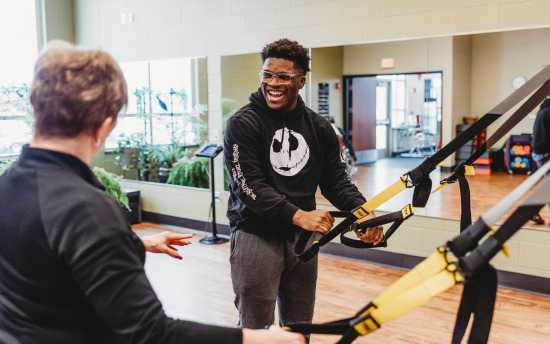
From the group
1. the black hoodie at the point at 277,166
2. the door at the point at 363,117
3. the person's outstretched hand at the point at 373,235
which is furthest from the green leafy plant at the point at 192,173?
the door at the point at 363,117

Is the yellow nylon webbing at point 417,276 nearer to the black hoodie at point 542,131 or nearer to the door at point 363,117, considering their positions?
the black hoodie at point 542,131

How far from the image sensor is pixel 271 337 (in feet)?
3.42

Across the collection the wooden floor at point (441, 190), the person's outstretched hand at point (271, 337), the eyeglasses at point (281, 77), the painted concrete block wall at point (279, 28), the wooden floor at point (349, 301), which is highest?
the painted concrete block wall at point (279, 28)

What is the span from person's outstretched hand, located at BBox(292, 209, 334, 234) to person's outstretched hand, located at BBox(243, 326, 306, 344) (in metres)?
0.80

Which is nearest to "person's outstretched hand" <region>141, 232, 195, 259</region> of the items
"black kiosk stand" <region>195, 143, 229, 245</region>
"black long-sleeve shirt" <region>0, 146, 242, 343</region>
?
"black long-sleeve shirt" <region>0, 146, 242, 343</region>

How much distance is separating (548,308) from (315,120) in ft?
9.07

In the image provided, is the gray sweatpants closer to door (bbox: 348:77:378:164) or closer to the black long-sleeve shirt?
the black long-sleeve shirt

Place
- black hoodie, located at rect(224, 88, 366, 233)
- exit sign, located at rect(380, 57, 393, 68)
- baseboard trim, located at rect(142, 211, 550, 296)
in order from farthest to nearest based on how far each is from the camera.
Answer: exit sign, located at rect(380, 57, 393, 68) < baseboard trim, located at rect(142, 211, 550, 296) < black hoodie, located at rect(224, 88, 366, 233)

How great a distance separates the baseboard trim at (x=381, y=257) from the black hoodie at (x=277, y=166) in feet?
9.20

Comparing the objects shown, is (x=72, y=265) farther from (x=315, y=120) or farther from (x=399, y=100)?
(x=399, y=100)

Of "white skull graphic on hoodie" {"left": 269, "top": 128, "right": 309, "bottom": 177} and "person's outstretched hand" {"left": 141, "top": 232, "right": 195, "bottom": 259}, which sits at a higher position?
"white skull graphic on hoodie" {"left": 269, "top": 128, "right": 309, "bottom": 177}

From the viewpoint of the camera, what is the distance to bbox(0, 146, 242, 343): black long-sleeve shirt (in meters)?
0.93

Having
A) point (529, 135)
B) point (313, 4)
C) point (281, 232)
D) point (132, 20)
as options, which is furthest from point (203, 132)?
point (529, 135)

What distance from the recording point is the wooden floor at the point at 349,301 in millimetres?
3461
